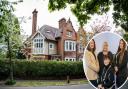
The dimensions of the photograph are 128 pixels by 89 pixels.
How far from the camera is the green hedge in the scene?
117 feet

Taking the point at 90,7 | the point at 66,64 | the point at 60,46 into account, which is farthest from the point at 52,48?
the point at 90,7

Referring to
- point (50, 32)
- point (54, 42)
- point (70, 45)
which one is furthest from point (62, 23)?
point (70, 45)

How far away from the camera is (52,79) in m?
37.4

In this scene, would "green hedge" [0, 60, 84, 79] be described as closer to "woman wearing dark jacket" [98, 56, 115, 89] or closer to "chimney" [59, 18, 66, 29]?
"chimney" [59, 18, 66, 29]

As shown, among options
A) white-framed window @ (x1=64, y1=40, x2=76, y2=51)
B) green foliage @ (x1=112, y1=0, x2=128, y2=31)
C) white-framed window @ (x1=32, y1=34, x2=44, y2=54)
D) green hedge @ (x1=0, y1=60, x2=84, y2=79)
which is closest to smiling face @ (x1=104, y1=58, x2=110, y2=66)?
green foliage @ (x1=112, y1=0, x2=128, y2=31)

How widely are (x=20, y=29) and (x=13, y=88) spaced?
35.9ft

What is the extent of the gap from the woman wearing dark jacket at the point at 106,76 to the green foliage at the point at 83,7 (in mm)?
3435

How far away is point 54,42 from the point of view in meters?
58.3

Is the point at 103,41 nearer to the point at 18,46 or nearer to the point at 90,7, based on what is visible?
the point at 90,7

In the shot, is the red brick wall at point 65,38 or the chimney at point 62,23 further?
the chimney at point 62,23

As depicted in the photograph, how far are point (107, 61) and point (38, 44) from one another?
5423 cm

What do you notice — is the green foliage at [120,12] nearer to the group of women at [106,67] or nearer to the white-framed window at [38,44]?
the group of women at [106,67]

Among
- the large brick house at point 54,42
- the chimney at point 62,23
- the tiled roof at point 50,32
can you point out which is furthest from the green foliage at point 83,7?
the chimney at point 62,23

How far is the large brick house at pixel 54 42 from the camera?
56.4 metres
